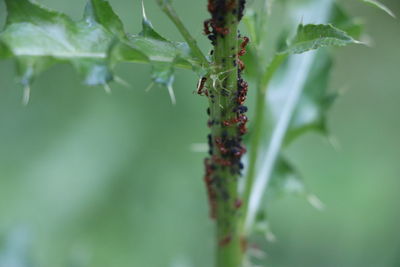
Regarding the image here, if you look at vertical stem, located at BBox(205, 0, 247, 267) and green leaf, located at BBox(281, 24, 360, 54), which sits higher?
green leaf, located at BBox(281, 24, 360, 54)

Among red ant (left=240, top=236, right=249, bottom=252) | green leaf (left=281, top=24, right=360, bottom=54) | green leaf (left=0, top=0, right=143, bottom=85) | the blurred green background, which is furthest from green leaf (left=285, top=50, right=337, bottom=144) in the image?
the blurred green background

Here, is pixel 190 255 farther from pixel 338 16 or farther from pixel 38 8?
pixel 38 8

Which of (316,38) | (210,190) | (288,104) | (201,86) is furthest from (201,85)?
(288,104)

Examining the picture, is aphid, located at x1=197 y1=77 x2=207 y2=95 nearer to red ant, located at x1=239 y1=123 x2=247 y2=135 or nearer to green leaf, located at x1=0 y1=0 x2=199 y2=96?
green leaf, located at x1=0 y1=0 x2=199 y2=96

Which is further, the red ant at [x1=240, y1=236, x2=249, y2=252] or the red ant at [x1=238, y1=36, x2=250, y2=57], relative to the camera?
the red ant at [x1=240, y1=236, x2=249, y2=252]

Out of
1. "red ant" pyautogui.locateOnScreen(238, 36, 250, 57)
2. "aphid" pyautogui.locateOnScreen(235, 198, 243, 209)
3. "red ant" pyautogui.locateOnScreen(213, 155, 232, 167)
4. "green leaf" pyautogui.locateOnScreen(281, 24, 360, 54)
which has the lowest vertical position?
"aphid" pyautogui.locateOnScreen(235, 198, 243, 209)

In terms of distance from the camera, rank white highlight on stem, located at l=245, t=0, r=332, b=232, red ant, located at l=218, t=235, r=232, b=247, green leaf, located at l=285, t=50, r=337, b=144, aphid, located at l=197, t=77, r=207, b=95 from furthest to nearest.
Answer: green leaf, located at l=285, t=50, r=337, b=144, white highlight on stem, located at l=245, t=0, r=332, b=232, red ant, located at l=218, t=235, r=232, b=247, aphid, located at l=197, t=77, r=207, b=95

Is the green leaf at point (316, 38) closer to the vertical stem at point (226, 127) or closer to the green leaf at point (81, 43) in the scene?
the vertical stem at point (226, 127)

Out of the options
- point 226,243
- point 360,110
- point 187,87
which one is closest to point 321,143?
point 360,110
